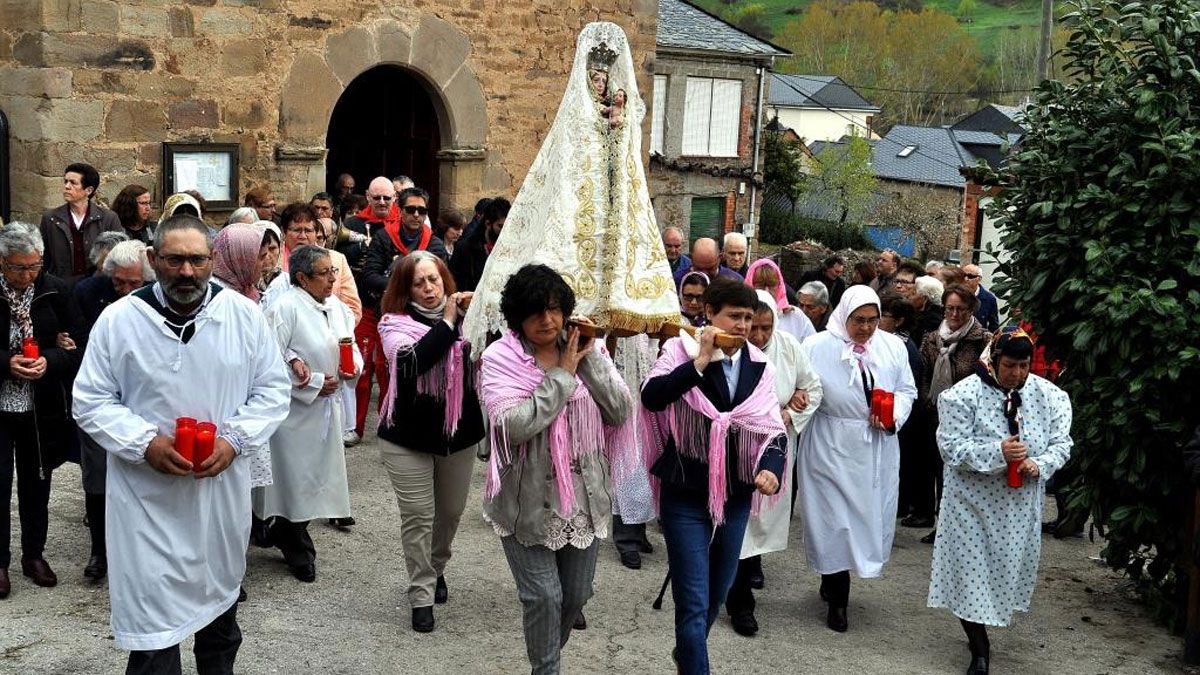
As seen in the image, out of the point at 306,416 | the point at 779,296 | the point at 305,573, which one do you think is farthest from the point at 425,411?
the point at 779,296

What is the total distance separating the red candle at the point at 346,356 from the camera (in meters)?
7.14

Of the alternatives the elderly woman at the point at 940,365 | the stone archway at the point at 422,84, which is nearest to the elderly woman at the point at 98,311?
the elderly woman at the point at 940,365

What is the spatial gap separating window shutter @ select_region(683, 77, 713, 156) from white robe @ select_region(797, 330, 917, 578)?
27.4m

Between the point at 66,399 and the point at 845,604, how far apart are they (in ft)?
13.1

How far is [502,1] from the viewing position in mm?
14102

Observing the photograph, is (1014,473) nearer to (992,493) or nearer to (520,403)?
(992,493)

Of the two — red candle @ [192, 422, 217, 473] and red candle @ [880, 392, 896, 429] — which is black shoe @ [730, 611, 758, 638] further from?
red candle @ [192, 422, 217, 473]

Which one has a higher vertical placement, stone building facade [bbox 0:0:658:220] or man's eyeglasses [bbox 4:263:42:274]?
stone building facade [bbox 0:0:658:220]

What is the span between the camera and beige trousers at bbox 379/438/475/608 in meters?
6.43

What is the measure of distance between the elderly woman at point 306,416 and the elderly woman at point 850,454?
8.20 ft

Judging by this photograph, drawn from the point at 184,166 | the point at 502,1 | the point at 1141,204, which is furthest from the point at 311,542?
the point at 502,1

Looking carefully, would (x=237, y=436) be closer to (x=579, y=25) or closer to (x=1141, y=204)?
(x=1141, y=204)

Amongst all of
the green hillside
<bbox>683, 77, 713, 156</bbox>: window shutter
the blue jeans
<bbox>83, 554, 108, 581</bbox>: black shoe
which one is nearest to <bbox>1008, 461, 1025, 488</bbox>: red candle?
the blue jeans

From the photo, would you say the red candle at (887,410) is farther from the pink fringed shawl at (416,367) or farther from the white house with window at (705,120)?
the white house with window at (705,120)
